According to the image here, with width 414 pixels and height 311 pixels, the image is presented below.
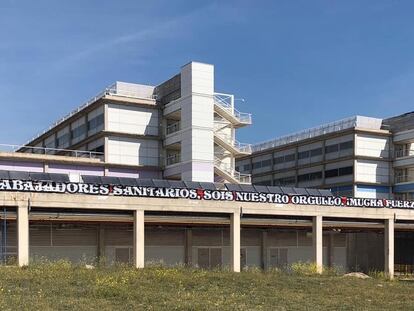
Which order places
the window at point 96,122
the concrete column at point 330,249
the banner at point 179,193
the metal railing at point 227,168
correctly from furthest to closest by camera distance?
1. the window at point 96,122
2. the metal railing at point 227,168
3. the concrete column at point 330,249
4. the banner at point 179,193

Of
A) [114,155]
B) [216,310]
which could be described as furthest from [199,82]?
[216,310]

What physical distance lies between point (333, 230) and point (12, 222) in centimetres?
3100

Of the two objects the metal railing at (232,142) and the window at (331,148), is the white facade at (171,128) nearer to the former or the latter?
the metal railing at (232,142)

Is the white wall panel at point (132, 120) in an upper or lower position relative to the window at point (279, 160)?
upper

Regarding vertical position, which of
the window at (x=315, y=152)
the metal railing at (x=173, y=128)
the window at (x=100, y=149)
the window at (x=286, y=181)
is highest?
the metal railing at (x=173, y=128)

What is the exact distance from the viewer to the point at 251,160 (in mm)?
105875

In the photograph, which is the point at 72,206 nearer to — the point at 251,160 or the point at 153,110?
the point at 153,110

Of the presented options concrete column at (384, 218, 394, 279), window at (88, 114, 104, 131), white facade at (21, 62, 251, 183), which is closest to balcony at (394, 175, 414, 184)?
white facade at (21, 62, 251, 183)

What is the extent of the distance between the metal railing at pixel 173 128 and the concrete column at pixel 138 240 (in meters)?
29.0

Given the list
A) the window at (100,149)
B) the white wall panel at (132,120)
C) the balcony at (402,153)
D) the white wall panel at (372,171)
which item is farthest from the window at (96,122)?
the balcony at (402,153)

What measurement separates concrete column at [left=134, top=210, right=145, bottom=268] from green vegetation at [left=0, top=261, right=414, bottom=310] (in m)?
7.17

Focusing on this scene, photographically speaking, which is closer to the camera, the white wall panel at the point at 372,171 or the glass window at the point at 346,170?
the white wall panel at the point at 372,171

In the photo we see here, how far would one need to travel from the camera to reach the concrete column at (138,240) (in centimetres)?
4000

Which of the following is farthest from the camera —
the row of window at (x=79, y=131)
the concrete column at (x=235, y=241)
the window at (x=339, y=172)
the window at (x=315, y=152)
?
the window at (x=315, y=152)
